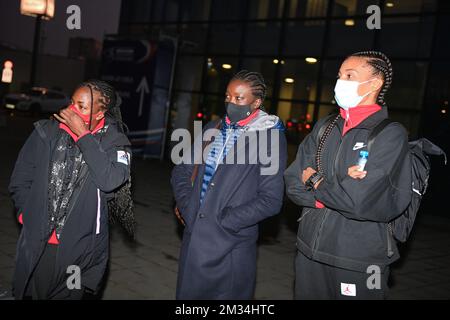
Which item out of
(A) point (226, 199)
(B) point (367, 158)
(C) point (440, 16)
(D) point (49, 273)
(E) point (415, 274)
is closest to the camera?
(B) point (367, 158)

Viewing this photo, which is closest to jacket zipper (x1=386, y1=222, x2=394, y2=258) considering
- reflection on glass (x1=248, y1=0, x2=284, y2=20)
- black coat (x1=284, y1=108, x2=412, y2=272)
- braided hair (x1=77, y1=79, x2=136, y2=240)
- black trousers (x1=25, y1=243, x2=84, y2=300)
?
black coat (x1=284, y1=108, x2=412, y2=272)

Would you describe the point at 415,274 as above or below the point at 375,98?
below

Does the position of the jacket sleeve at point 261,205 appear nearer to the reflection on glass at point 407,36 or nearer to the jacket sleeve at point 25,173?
the jacket sleeve at point 25,173

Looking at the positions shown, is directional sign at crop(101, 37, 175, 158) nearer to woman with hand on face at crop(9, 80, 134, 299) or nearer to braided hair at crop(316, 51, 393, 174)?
woman with hand on face at crop(9, 80, 134, 299)

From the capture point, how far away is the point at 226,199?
319 centimetres

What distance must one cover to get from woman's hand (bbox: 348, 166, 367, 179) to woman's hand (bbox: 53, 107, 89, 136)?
1.65 m

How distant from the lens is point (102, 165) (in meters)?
2.96

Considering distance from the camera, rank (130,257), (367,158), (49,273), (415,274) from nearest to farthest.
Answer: (367,158), (49,273), (130,257), (415,274)

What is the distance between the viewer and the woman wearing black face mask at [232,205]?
3.15 metres

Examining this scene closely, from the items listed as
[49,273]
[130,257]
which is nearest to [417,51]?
[130,257]

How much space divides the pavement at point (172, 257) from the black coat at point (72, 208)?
67 centimetres

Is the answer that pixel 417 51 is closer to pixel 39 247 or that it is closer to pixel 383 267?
pixel 383 267

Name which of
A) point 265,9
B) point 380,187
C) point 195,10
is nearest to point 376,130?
point 380,187

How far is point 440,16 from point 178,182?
9895mm
